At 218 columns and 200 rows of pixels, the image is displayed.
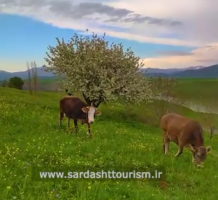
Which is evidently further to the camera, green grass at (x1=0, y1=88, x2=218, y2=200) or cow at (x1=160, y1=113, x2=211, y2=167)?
cow at (x1=160, y1=113, x2=211, y2=167)

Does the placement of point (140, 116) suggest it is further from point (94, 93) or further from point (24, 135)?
point (24, 135)

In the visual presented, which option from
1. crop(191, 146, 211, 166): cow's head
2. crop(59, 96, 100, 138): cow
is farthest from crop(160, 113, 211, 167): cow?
crop(59, 96, 100, 138): cow

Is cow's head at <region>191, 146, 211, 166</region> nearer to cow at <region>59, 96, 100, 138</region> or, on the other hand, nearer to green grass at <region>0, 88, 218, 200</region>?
green grass at <region>0, 88, 218, 200</region>

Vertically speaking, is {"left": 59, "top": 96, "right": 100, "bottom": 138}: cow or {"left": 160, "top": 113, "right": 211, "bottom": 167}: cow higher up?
{"left": 59, "top": 96, "right": 100, "bottom": 138}: cow

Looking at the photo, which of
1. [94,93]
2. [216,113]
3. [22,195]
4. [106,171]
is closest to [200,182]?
[106,171]

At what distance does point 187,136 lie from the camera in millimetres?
17203

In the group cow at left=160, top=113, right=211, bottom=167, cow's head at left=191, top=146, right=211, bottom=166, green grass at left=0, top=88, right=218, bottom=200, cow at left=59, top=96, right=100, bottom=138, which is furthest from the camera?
cow at left=59, top=96, right=100, bottom=138

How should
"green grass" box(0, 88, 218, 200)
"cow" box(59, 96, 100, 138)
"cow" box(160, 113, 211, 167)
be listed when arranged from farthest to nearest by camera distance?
"cow" box(59, 96, 100, 138), "cow" box(160, 113, 211, 167), "green grass" box(0, 88, 218, 200)

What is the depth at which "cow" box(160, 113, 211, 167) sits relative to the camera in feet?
53.2

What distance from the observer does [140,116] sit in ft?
182

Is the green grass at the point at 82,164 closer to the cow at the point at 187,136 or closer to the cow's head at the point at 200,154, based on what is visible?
the cow's head at the point at 200,154

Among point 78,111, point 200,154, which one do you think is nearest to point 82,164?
point 200,154

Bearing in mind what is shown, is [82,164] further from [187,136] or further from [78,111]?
[78,111]

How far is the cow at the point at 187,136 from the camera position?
16219 millimetres
